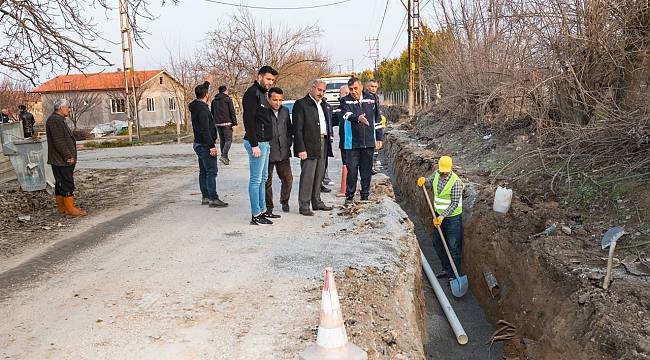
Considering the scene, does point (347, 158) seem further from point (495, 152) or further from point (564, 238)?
point (495, 152)

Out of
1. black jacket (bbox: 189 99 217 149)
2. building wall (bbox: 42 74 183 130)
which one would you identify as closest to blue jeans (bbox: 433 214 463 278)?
black jacket (bbox: 189 99 217 149)

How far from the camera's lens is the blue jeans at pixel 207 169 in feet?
24.8

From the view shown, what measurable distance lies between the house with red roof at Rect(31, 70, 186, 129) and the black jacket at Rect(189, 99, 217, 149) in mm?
35085

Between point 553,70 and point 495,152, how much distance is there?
7.77ft

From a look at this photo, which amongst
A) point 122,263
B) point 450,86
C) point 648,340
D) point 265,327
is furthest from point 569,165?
point 450,86

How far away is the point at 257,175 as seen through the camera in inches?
256

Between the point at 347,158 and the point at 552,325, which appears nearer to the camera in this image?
the point at 552,325

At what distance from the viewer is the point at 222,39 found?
99.4 ft

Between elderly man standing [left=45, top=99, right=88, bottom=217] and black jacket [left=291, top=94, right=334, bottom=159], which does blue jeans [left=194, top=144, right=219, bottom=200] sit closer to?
black jacket [left=291, top=94, right=334, bottom=159]

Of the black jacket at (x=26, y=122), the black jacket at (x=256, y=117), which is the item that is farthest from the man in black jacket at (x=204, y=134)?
the black jacket at (x=26, y=122)

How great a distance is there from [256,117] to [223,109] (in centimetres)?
467

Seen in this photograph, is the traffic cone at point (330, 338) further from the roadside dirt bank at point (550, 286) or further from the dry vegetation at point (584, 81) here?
the dry vegetation at point (584, 81)

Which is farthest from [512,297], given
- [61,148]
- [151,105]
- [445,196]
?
[151,105]

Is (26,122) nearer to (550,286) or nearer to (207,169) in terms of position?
(207,169)
